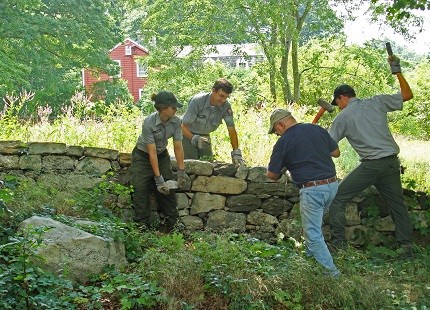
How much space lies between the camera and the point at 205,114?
7621mm

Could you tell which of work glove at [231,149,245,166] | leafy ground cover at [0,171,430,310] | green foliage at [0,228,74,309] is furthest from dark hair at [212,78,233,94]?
green foliage at [0,228,74,309]

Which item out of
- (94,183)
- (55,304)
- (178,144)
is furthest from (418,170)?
(55,304)

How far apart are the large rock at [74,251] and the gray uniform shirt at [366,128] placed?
266 centimetres

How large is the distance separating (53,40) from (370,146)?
61.2ft

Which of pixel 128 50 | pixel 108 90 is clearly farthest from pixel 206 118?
pixel 128 50

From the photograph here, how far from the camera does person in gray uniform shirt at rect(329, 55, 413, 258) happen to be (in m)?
6.88

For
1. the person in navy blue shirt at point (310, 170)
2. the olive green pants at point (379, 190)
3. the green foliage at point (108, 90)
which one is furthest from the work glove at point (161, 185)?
the green foliage at point (108, 90)

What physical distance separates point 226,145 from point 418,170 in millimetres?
2624

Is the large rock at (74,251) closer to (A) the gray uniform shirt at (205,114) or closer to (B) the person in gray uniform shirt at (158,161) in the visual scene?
(B) the person in gray uniform shirt at (158,161)

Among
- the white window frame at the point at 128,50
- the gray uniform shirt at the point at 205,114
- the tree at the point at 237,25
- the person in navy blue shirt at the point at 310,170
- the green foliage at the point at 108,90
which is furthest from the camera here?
the white window frame at the point at 128,50

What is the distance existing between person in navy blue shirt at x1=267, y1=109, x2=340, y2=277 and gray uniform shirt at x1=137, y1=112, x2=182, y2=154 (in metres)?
1.59

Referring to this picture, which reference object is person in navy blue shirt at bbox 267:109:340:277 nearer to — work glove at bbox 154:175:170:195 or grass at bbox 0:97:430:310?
grass at bbox 0:97:430:310

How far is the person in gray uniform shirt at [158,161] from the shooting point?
700 centimetres

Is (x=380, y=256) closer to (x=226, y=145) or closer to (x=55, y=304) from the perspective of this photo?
(x=226, y=145)
